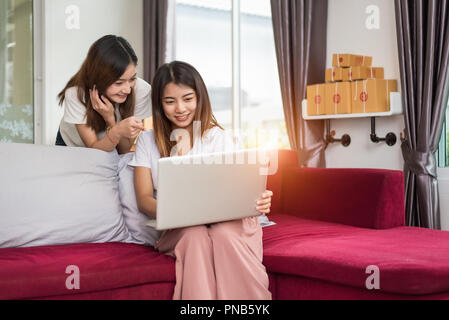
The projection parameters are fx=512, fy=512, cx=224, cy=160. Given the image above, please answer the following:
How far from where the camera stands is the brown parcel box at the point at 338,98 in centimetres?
316

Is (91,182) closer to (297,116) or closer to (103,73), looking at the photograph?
(103,73)

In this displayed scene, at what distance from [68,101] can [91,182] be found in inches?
16.6

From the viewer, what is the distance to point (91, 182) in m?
2.12

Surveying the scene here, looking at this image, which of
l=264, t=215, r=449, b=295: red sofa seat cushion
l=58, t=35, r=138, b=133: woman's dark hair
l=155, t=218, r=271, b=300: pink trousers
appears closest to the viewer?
l=264, t=215, r=449, b=295: red sofa seat cushion

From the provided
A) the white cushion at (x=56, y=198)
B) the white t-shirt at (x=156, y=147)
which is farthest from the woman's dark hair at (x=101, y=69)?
the white t-shirt at (x=156, y=147)

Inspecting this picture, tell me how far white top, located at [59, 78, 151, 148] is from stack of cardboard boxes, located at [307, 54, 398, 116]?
1310 mm

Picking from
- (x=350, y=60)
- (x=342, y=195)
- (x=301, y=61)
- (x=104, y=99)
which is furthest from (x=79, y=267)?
(x=301, y=61)

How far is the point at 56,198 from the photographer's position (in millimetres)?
2021

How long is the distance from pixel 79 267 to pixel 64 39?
3129 millimetres

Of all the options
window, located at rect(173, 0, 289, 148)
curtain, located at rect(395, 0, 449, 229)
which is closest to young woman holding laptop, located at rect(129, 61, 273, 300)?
curtain, located at rect(395, 0, 449, 229)

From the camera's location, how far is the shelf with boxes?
9.96 ft

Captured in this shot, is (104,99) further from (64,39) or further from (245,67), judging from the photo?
(64,39)

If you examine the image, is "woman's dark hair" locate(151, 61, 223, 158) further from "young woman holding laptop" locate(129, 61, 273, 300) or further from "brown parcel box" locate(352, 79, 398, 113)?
"brown parcel box" locate(352, 79, 398, 113)

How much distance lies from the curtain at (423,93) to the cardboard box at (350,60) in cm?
30
